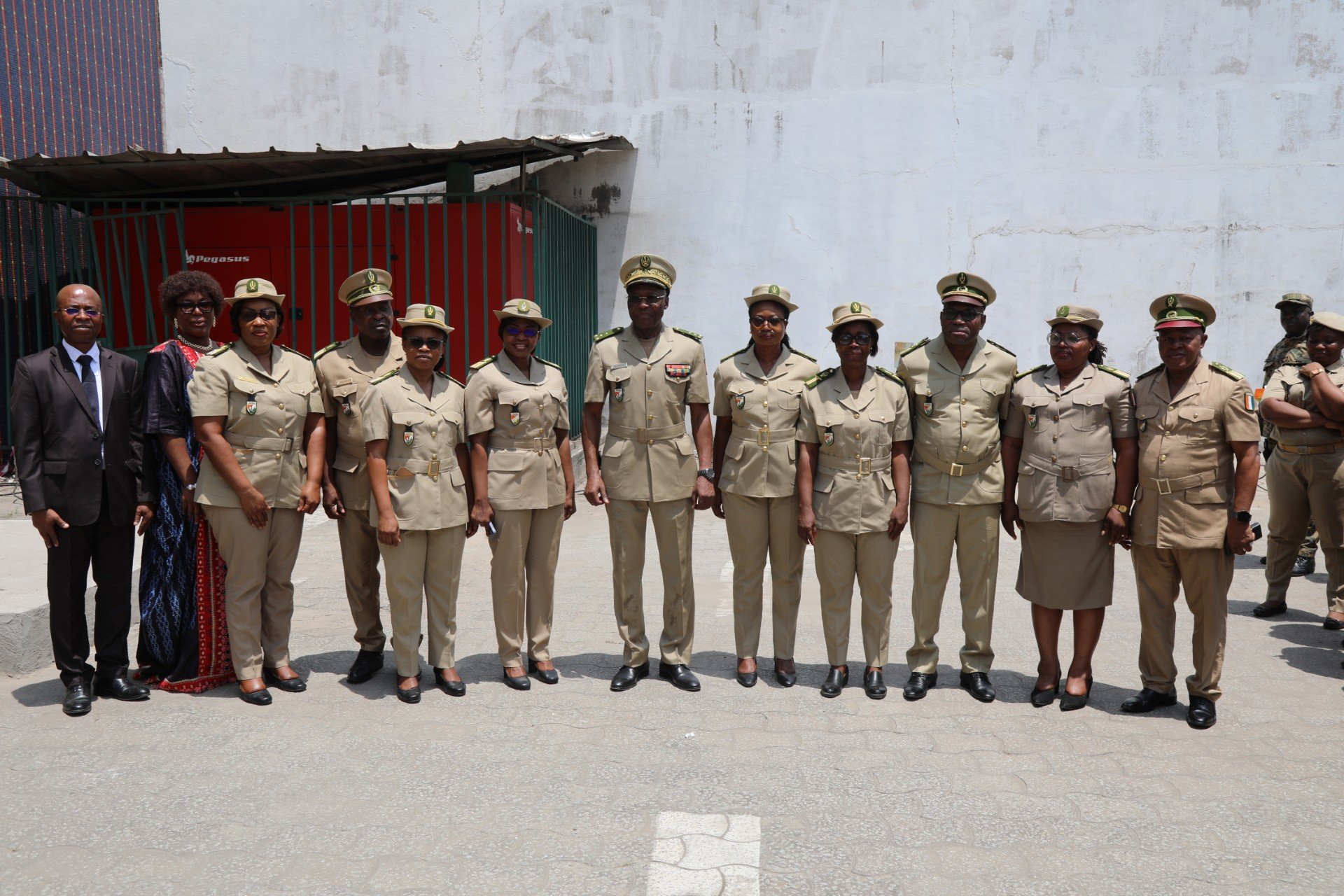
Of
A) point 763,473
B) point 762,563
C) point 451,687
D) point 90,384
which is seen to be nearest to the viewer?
point 90,384

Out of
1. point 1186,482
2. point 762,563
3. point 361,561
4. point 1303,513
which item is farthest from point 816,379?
point 1303,513

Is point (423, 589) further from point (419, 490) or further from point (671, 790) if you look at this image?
point (671, 790)

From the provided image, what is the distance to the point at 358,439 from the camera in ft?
15.9

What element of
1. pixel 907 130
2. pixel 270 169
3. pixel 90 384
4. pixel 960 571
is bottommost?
pixel 960 571

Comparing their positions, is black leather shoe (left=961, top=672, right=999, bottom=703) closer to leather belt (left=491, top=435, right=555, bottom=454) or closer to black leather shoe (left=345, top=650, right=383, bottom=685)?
leather belt (left=491, top=435, right=555, bottom=454)

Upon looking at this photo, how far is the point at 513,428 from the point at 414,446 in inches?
17.7

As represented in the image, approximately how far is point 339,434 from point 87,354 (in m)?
1.09

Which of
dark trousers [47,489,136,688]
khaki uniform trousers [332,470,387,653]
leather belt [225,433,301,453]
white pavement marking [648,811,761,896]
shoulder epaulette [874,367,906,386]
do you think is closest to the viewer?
white pavement marking [648,811,761,896]

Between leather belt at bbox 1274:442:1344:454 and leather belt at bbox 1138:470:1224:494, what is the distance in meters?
2.01

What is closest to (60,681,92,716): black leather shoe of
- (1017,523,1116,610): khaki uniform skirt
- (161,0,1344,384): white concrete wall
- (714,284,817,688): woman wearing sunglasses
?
(714,284,817,688): woman wearing sunglasses

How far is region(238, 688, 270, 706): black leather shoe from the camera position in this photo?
4.52 metres

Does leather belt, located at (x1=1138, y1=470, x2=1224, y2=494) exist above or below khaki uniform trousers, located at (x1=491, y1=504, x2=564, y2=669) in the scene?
above

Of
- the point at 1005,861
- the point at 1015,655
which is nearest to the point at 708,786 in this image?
the point at 1005,861

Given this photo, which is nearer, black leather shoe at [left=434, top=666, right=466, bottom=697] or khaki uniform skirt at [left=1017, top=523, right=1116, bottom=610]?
khaki uniform skirt at [left=1017, top=523, right=1116, bottom=610]
